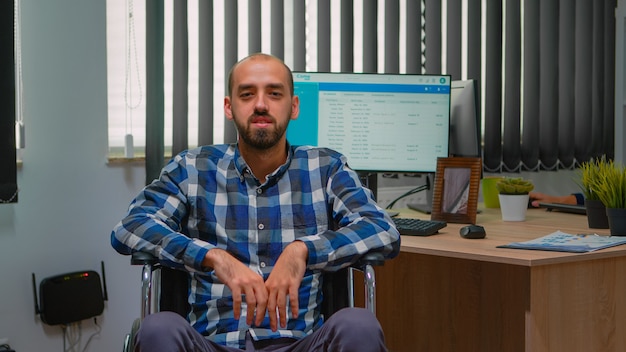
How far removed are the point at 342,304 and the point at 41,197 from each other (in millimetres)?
1276

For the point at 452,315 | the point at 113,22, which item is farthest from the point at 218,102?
the point at 452,315

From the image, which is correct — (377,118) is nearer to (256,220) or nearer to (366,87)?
(366,87)

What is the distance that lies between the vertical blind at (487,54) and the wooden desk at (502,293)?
0.85m

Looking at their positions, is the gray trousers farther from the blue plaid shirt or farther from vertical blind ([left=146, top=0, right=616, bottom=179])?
vertical blind ([left=146, top=0, right=616, bottom=179])

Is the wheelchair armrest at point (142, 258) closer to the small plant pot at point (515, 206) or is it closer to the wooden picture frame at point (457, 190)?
the wooden picture frame at point (457, 190)

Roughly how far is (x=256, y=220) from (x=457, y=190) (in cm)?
85

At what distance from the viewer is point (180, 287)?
1.69 metres

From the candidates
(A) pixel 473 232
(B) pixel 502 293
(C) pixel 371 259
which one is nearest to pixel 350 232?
(C) pixel 371 259

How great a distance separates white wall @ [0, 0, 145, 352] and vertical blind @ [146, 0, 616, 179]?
0.21m

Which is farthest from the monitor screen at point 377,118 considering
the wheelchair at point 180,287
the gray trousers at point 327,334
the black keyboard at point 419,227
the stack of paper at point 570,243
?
the gray trousers at point 327,334

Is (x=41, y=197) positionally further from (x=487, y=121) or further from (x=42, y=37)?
(x=487, y=121)

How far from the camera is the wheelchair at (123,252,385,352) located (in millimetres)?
1534

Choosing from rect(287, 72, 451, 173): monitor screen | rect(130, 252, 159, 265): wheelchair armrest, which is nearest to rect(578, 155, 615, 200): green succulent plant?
rect(287, 72, 451, 173): monitor screen

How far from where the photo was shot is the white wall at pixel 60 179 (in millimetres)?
2484
